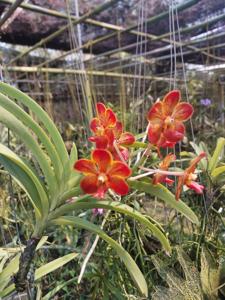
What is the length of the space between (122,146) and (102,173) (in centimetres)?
12

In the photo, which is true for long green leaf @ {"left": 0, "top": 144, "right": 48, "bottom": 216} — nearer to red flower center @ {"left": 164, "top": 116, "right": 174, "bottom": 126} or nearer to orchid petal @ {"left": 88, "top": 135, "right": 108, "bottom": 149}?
orchid petal @ {"left": 88, "top": 135, "right": 108, "bottom": 149}

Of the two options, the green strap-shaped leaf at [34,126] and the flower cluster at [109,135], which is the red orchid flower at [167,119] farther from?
the green strap-shaped leaf at [34,126]

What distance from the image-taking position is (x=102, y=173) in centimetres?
52

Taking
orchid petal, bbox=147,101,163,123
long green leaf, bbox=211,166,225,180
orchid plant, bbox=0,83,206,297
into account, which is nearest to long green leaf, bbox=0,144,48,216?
orchid plant, bbox=0,83,206,297

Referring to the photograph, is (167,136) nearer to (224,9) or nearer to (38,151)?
(38,151)

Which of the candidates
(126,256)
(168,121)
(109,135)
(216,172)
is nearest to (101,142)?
(109,135)

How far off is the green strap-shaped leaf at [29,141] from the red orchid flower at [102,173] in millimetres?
162

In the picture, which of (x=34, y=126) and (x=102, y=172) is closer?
(x=102, y=172)

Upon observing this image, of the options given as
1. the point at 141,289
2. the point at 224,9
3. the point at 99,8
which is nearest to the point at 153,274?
the point at 141,289

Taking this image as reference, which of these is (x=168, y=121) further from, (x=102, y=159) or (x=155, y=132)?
(x=102, y=159)

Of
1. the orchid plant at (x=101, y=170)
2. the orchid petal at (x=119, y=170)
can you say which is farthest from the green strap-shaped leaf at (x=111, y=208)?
the orchid petal at (x=119, y=170)

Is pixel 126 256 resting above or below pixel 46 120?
below

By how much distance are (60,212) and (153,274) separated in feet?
1.32

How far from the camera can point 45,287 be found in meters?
0.98
